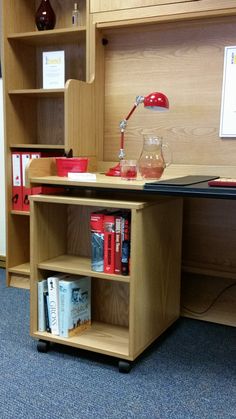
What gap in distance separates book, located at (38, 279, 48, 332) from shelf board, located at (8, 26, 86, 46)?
1327mm

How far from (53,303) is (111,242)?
0.37 m

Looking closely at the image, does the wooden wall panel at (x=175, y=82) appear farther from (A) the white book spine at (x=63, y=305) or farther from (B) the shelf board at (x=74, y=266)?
(A) the white book spine at (x=63, y=305)

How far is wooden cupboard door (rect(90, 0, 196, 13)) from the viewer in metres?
2.08

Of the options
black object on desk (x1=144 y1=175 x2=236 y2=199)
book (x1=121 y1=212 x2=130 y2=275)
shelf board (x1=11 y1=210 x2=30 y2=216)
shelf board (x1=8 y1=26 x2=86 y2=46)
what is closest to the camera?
black object on desk (x1=144 y1=175 x2=236 y2=199)

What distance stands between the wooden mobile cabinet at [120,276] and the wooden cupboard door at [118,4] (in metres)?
0.92

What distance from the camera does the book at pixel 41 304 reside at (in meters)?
1.87

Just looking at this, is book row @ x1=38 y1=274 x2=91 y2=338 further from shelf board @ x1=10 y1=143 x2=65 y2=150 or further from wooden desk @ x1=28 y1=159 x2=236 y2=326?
shelf board @ x1=10 y1=143 x2=65 y2=150

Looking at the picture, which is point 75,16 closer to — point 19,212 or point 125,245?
point 19,212

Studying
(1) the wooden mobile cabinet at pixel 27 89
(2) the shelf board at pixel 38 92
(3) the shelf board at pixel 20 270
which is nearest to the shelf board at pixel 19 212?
(1) the wooden mobile cabinet at pixel 27 89

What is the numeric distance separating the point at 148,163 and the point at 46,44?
1.34 m

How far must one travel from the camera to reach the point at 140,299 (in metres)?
1.72

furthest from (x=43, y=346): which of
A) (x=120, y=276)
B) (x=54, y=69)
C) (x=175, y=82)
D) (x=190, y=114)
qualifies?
(x=54, y=69)

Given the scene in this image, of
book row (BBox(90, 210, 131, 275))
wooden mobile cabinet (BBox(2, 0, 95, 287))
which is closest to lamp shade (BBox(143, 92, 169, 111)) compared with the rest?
book row (BBox(90, 210, 131, 275))

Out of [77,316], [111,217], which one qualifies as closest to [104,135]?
[111,217]
